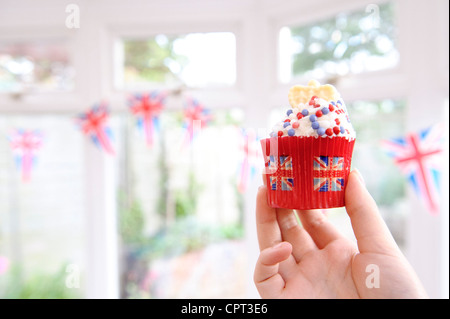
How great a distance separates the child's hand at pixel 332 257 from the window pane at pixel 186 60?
1079 millimetres

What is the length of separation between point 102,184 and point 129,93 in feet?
1.70

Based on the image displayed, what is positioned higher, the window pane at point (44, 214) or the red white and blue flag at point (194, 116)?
the red white and blue flag at point (194, 116)

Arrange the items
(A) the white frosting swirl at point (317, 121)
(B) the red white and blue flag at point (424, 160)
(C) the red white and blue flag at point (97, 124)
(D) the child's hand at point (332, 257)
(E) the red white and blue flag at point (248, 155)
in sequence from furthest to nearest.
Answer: (C) the red white and blue flag at point (97, 124), (E) the red white and blue flag at point (248, 155), (B) the red white and blue flag at point (424, 160), (A) the white frosting swirl at point (317, 121), (D) the child's hand at point (332, 257)

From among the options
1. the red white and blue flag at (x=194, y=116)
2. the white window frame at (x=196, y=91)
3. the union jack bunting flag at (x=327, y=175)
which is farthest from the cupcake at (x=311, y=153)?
the red white and blue flag at (x=194, y=116)

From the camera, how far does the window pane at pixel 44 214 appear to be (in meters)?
1.96

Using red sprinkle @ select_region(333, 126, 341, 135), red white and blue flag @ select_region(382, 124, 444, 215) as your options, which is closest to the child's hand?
red sprinkle @ select_region(333, 126, 341, 135)

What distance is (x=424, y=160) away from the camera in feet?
4.28

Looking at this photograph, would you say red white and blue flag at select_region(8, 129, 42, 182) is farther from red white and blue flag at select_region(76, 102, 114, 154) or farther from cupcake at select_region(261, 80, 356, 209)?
cupcake at select_region(261, 80, 356, 209)

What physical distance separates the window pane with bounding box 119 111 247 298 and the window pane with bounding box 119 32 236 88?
0.71ft

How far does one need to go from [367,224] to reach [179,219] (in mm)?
1312

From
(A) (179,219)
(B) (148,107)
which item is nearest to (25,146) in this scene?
(B) (148,107)

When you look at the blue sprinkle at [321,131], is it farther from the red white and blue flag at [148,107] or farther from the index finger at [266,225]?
the red white and blue flag at [148,107]

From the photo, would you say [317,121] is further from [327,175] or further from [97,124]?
[97,124]

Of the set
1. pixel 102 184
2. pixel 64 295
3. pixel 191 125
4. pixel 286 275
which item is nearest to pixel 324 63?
pixel 191 125
